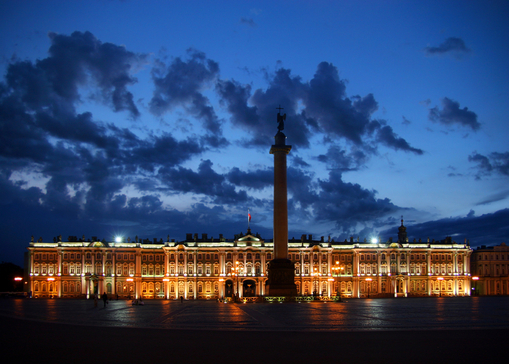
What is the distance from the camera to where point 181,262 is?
97500mm

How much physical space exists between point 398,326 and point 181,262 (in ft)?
254

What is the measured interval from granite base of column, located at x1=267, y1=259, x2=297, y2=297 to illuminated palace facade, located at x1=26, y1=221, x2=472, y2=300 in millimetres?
36084

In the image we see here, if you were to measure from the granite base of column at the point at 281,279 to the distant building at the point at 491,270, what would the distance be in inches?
2509

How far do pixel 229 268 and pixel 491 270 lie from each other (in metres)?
57.0

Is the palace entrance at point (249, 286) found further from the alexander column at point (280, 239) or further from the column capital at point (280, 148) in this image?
the column capital at point (280, 148)

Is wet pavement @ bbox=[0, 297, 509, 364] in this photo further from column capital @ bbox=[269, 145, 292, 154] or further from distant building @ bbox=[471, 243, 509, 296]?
distant building @ bbox=[471, 243, 509, 296]

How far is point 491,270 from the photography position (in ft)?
355

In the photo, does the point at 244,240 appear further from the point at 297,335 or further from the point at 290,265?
the point at 297,335

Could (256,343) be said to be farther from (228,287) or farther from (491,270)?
(491,270)

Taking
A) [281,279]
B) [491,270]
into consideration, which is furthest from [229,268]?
[491,270]

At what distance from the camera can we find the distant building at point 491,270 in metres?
107

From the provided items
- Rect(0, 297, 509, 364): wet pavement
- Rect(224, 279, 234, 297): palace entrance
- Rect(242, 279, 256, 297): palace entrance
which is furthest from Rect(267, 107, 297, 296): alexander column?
Rect(224, 279, 234, 297): palace entrance

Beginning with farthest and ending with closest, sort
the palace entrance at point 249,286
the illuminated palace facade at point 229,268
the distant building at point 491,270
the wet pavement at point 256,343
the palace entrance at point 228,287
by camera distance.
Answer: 1. the distant building at point 491,270
2. the palace entrance at point 228,287
3. the palace entrance at point 249,286
4. the illuminated palace facade at point 229,268
5. the wet pavement at point 256,343

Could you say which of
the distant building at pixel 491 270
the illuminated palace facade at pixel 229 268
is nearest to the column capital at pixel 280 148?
the illuminated palace facade at pixel 229 268
